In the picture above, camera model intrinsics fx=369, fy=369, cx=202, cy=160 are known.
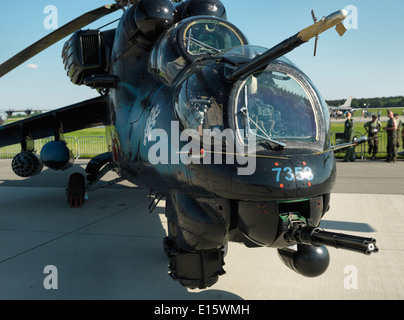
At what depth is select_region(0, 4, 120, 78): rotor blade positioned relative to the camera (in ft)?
22.1

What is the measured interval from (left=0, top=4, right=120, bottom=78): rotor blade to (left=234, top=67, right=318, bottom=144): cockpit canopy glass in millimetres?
4863

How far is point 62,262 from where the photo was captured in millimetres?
4867

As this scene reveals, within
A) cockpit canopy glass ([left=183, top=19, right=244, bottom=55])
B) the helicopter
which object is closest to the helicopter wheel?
the helicopter

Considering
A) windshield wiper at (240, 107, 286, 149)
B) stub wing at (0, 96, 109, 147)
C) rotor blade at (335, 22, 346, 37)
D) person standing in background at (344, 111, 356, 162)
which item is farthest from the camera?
person standing in background at (344, 111, 356, 162)

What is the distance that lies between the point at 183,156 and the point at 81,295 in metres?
1.91

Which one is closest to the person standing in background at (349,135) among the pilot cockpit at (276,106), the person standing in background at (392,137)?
the person standing in background at (392,137)

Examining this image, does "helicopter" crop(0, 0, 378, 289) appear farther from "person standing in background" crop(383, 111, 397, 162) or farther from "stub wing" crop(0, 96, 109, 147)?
"person standing in background" crop(383, 111, 397, 162)

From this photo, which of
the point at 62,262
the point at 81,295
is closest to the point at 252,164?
the point at 81,295

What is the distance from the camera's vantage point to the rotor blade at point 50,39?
6.73m

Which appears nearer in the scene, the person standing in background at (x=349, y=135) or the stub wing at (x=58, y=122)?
the stub wing at (x=58, y=122)

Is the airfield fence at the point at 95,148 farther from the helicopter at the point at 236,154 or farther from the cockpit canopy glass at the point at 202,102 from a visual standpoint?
the cockpit canopy glass at the point at 202,102

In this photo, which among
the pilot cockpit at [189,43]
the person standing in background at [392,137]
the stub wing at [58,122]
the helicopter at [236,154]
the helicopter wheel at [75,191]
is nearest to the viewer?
the helicopter at [236,154]

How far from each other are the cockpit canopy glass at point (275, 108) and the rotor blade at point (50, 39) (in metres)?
4.86

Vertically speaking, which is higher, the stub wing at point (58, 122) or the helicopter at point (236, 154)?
the stub wing at point (58, 122)
